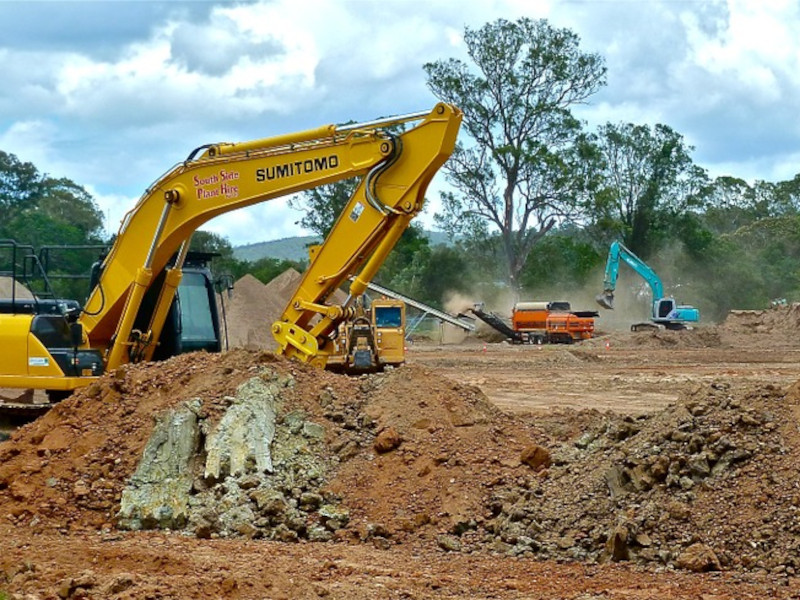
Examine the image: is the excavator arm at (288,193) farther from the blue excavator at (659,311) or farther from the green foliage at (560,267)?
the green foliage at (560,267)

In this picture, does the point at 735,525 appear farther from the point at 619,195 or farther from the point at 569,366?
the point at 619,195

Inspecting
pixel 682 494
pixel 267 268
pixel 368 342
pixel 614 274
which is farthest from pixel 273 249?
pixel 682 494

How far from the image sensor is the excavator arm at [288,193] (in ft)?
44.8

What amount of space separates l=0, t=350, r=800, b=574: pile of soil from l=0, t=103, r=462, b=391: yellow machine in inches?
90.7

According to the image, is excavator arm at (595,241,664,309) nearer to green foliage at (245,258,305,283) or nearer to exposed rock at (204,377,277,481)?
green foliage at (245,258,305,283)

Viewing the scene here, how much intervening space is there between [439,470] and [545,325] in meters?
31.0

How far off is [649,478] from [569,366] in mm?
19302

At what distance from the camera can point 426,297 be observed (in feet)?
184

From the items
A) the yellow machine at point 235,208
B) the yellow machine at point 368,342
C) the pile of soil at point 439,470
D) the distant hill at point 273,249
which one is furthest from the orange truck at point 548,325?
the distant hill at point 273,249

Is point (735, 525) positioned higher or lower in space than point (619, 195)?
lower

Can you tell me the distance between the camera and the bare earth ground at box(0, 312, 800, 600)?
7.69 meters

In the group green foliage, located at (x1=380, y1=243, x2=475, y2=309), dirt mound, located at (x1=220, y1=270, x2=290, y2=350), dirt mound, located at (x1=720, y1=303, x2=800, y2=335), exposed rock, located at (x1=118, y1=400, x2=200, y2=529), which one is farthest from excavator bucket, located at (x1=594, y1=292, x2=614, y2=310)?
exposed rock, located at (x1=118, y1=400, x2=200, y2=529)

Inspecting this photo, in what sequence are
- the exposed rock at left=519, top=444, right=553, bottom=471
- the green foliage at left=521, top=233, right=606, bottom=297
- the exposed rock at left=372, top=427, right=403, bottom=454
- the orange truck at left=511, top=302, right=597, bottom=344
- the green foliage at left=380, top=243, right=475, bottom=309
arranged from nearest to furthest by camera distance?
the exposed rock at left=519, top=444, right=553, bottom=471 → the exposed rock at left=372, top=427, right=403, bottom=454 → the orange truck at left=511, top=302, right=597, bottom=344 → the green foliage at left=380, top=243, right=475, bottom=309 → the green foliage at left=521, top=233, right=606, bottom=297

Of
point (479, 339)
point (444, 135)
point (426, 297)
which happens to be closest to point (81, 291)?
point (444, 135)
